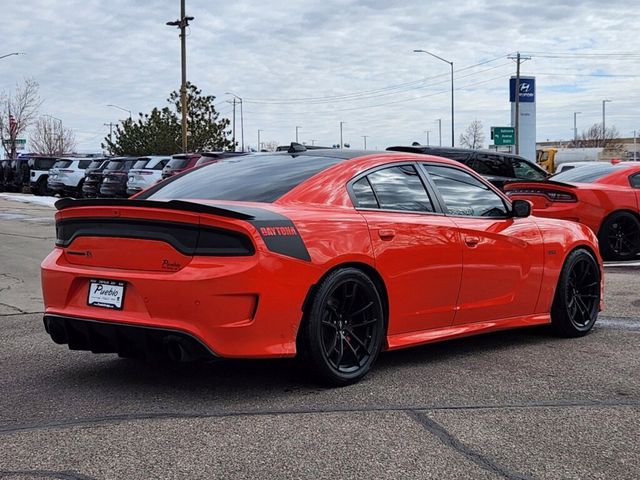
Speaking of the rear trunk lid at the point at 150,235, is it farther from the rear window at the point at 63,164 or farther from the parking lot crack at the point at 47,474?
the rear window at the point at 63,164

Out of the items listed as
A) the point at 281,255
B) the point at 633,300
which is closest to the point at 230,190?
the point at 281,255

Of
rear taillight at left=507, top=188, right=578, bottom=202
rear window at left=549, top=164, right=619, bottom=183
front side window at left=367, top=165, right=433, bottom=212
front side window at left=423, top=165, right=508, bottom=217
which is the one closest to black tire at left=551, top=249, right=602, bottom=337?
front side window at left=423, top=165, right=508, bottom=217

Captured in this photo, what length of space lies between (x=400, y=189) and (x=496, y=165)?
32.8 ft

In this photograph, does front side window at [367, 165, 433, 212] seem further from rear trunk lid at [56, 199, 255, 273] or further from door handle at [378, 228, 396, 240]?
rear trunk lid at [56, 199, 255, 273]

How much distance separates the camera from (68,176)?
31.6 metres

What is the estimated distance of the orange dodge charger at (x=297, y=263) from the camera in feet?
14.2

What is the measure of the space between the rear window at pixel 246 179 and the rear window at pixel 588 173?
24.1 feet

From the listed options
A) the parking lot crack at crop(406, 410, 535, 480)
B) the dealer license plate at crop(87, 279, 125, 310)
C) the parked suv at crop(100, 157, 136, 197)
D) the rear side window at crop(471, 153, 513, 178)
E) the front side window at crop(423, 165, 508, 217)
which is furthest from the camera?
the parked suv at crop(100, 157, 136, 197)

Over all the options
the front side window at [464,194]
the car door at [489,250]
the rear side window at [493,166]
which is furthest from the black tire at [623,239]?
the front side window at [464,194]

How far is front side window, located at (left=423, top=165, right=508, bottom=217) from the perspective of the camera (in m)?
5.71

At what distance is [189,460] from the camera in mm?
3578

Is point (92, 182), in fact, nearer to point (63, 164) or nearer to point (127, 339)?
point (63, 164)

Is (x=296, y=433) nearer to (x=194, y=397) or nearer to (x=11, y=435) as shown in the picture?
(x=194, y=397)

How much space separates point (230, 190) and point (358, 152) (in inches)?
40.4
